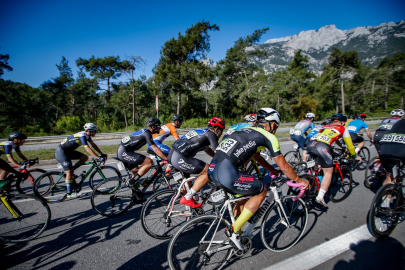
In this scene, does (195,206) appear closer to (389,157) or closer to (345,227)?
(345,227)

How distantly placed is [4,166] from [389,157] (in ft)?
24.8

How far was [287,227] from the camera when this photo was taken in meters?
2.73

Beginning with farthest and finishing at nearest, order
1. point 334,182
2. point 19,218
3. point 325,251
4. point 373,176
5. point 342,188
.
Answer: point 373,176 < point 334,182 < point 342,188 < point 19,218 < point 325,251

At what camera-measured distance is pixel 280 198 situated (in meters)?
2.52

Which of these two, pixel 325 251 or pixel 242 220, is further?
pixel 325 251

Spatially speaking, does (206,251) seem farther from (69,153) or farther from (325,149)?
(69,153)

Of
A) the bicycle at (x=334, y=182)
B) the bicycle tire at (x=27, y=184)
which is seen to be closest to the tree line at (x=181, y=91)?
the bicycle tire at (x=27, y=184)

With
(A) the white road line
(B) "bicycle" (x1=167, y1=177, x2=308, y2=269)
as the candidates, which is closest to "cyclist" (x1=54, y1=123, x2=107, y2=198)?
(B) "bicycle" (x1=167, y1=177, x2=308, y2=269)

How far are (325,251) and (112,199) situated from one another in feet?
12.6

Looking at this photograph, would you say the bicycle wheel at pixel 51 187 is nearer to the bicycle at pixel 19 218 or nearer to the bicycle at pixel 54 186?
the bicycle at pixel 54 186

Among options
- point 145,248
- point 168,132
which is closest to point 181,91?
point 168,132

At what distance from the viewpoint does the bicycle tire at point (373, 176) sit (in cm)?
460

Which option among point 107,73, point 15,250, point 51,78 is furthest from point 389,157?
point 51,78

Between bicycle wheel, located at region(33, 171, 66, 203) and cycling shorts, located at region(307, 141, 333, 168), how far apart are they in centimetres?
573
